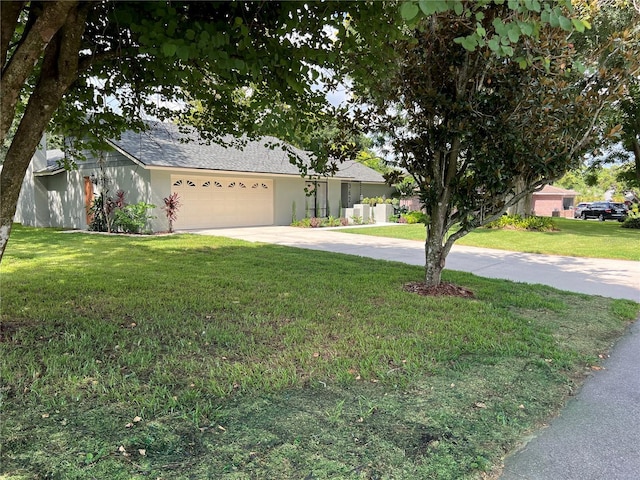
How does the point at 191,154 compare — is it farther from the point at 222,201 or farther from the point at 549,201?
the point at 549,201

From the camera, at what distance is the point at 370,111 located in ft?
20.2

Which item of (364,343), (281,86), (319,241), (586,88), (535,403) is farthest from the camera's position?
(319,241)

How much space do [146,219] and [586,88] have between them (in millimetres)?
13023

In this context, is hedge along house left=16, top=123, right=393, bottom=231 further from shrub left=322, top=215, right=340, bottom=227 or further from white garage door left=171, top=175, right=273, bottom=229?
shrub left=322, top=215, right=340, bottom=227

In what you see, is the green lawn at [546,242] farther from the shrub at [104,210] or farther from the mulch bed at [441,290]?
the shrub at [104,210]

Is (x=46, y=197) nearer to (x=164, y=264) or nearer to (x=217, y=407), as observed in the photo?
(x=164, y=264)

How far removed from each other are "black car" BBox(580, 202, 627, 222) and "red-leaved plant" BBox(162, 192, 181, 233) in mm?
31621

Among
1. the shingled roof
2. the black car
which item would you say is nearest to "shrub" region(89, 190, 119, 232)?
the shingled roof

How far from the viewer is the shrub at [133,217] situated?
13.9 meters

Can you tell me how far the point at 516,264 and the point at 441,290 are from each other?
13.5 ft

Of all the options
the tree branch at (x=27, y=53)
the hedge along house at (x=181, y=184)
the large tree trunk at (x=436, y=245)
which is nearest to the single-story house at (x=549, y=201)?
the hedge along house at (x=181, y=184)

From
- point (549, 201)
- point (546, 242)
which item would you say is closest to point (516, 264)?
point (546, 242)

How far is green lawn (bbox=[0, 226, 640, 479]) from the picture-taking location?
230 centimetres

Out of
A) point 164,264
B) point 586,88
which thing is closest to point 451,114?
point 586,88
